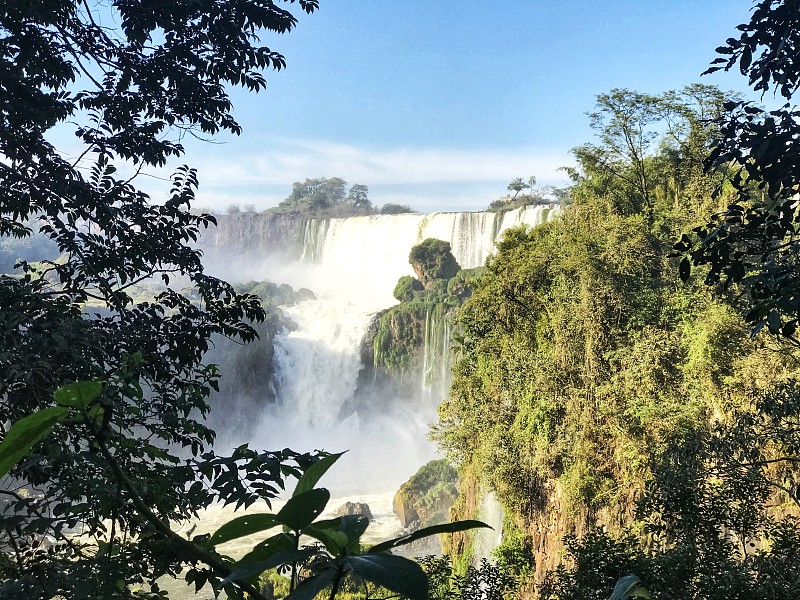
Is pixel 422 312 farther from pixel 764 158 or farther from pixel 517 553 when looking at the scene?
pixel 764 158

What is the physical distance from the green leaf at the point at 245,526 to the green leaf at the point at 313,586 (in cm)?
7

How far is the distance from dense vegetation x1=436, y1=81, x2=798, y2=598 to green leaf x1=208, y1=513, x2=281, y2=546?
4.96 m

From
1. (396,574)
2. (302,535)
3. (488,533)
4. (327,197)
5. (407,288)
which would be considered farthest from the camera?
(327,197)

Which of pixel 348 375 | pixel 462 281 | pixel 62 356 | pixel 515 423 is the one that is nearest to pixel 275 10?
pixel 62 356

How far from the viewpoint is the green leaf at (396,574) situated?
0.34 m

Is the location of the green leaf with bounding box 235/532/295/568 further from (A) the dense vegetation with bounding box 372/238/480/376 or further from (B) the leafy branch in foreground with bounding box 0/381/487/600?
(A) the dense vegetation with bounding box 372/238/480/376

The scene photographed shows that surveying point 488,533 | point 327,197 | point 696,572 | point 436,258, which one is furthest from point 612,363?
point 327,197

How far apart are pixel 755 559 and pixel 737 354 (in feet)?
12.2

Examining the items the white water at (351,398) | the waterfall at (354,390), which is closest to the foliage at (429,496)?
the white water at (351,398)

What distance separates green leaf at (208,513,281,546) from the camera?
1.52ft

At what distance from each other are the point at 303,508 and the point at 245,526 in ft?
0.33

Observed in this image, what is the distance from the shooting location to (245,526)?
500 millimetres

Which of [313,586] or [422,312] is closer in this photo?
[313,586]

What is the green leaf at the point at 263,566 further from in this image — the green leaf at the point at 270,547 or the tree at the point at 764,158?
the tree at the point at 764,158
